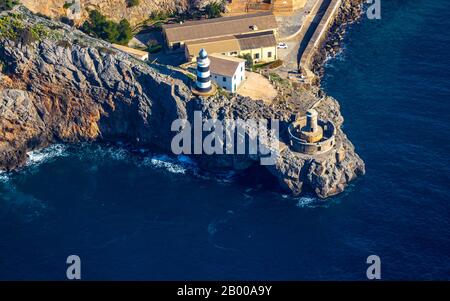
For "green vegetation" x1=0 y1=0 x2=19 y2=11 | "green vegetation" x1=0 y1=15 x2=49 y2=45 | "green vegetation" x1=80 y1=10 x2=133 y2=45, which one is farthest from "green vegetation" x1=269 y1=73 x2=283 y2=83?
"green vegetation" x1=0 y1=0 x2=19 y2=11

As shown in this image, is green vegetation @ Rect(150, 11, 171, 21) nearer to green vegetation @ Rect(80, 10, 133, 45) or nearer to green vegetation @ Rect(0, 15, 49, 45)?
green vegetation @ Rect(80, 10, 133, 45)

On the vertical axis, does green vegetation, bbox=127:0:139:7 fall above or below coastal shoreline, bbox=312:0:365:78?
above

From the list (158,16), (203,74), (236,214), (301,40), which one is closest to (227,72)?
(203,74)

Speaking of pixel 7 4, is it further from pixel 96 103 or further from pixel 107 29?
pixel 96 103

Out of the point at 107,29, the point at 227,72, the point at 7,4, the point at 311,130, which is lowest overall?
the point at 311,130

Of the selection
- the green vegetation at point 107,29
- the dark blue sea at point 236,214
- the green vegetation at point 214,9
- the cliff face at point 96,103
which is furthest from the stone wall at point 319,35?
the green vegetation at point 107,29

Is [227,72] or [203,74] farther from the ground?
[203,74]
